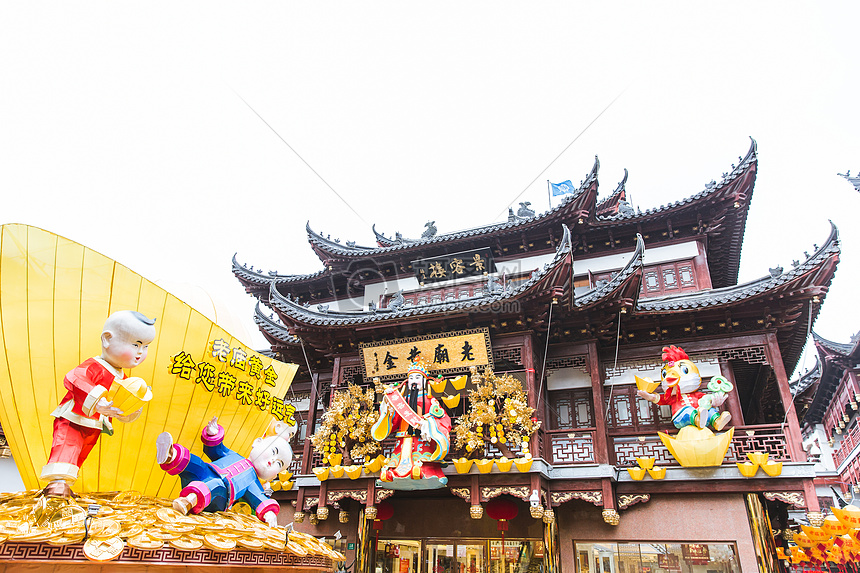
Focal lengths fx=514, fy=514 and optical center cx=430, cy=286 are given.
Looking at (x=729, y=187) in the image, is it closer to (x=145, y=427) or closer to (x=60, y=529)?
(x=145, y=427)

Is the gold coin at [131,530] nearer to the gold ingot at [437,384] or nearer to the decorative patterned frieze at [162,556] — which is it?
the decorative patterned frieze at [162,556]

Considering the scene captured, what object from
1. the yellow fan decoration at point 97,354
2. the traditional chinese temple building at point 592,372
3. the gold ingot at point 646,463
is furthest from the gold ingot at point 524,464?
the yellow fan decoration at point 97,354

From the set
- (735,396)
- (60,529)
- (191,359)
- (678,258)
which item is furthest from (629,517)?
(60,529)

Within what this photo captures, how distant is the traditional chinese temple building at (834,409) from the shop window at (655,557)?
413cm

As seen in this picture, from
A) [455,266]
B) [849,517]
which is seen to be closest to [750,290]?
[849,517]

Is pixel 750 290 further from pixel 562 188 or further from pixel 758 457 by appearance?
pixel 562 188

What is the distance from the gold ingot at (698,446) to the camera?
817 centimetres

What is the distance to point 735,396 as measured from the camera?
31.4ft

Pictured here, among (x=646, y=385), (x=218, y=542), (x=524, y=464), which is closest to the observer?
(x=218, y=542)

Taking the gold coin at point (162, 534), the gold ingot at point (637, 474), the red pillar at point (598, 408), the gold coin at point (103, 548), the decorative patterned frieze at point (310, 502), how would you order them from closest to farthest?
the gold coin at point (103, 548) → the gold coin at point (162, 534) → the gold ingot at point (637, 474) → the red pillar at point (598, 408) → the decorative patterned frieze at point (310, 502)

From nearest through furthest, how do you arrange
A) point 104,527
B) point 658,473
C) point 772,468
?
point 104,527, point 772,468, point 658,473

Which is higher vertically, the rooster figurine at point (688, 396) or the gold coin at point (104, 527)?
the rooster figurine at point (688, 396)

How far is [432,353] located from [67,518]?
6.87 metres

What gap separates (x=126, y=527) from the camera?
4070mm
